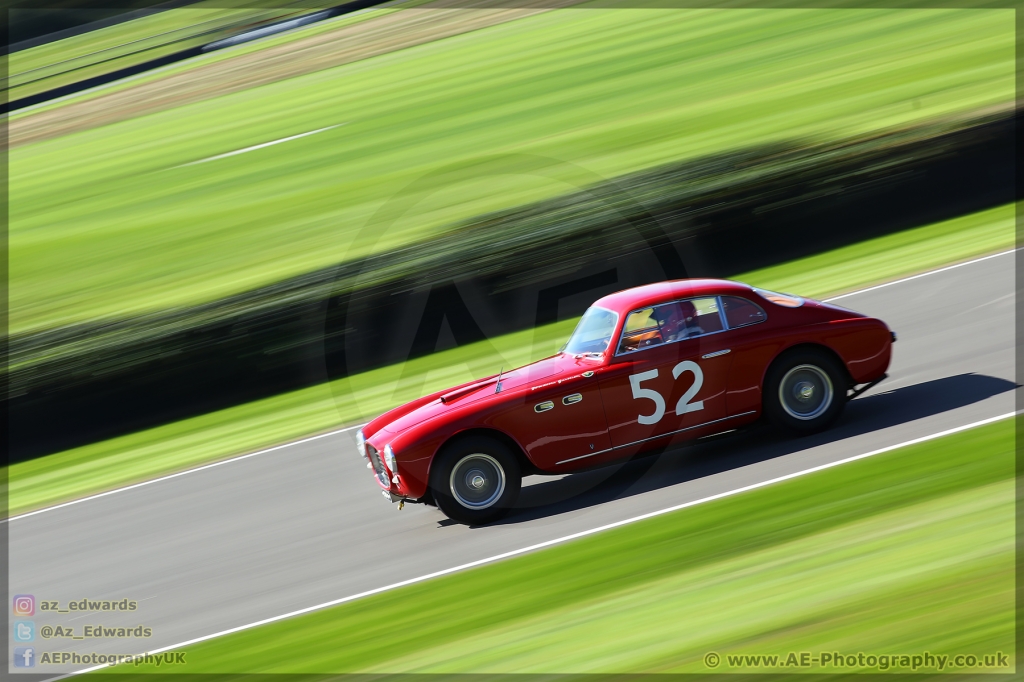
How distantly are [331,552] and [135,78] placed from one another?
2137cm

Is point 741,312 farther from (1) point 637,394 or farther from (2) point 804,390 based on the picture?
(1) point 637,394

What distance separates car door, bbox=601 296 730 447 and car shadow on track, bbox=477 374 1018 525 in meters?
0.42

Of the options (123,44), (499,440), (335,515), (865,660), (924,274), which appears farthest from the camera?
(123,44)

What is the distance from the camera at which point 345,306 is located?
1288 centimetres

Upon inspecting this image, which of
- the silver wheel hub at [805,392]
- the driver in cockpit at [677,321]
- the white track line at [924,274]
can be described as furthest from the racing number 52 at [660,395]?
the white track line at [924,274]

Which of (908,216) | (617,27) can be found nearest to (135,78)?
(617,27)

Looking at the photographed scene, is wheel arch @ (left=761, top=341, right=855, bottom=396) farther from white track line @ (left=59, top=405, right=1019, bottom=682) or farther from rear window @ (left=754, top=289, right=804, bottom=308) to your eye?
white track line @ (left=59, top=405, right=1019, bottom=682)

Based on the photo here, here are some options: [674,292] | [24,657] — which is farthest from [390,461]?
[24,657]

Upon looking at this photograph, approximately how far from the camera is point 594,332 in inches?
298

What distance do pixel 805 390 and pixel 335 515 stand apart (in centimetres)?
407

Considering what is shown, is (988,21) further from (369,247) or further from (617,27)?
(369,247)

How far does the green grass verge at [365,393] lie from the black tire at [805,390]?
4.49 metres

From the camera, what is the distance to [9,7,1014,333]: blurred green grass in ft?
52.0

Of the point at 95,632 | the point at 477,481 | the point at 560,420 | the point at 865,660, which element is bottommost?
the point at 95,632
